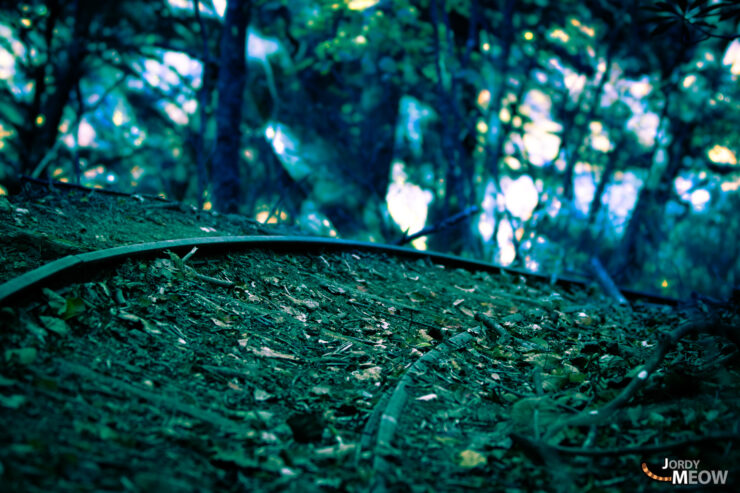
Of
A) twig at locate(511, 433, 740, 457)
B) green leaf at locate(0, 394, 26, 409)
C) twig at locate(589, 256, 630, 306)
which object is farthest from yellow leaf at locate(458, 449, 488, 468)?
twig at locate(589, 256, 630, 306)

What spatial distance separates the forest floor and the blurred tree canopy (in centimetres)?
544

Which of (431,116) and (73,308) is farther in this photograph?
(431,116)

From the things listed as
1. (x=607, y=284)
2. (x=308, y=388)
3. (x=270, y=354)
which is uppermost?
(x=607, y=284)

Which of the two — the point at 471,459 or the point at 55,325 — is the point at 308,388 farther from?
the point at 55,325

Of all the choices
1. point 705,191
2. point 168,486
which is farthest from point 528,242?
point 168,486

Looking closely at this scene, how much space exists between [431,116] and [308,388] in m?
10.4

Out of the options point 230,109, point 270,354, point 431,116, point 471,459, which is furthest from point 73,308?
point 431,116

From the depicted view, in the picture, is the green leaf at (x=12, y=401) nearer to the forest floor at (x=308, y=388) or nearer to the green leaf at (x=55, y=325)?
the forest floor at (x=308, y=388)

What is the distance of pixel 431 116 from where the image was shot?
1209 centimetres

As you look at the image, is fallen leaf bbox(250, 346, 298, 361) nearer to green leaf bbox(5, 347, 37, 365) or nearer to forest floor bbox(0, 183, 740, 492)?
forest floor bbox(0, 183, 740, 492)

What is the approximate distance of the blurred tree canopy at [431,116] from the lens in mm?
9891

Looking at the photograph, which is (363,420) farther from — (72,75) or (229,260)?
(72,75)

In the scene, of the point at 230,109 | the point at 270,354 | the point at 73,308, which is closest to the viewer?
the point at 73,308

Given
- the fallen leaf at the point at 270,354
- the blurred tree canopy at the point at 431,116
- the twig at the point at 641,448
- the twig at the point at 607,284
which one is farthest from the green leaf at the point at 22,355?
the blurred tree canopy at the point at 431,116
